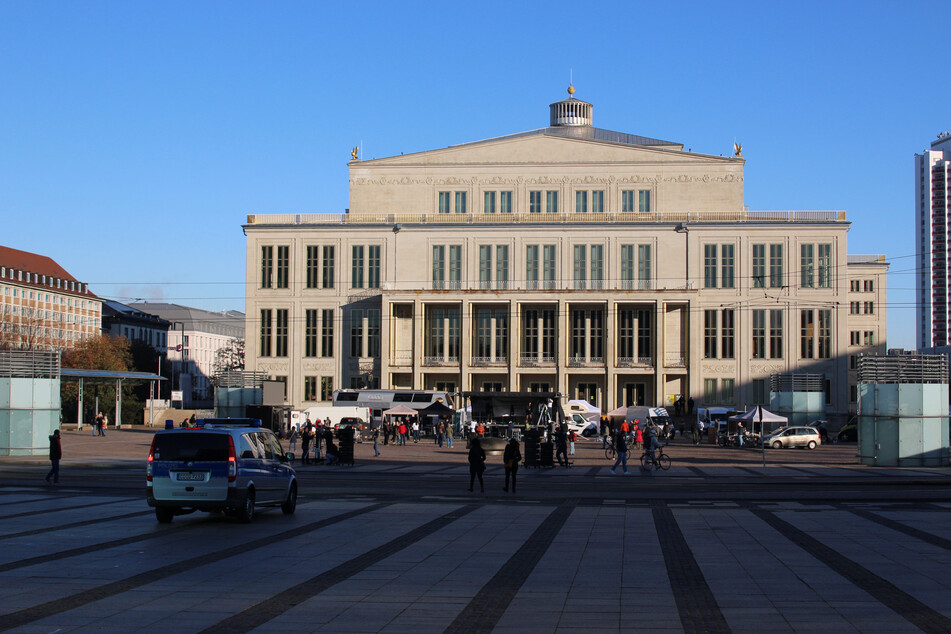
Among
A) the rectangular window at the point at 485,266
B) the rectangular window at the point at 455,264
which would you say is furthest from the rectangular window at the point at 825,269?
the rectangular window at the point at 455,264

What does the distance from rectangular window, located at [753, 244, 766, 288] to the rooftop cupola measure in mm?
28029

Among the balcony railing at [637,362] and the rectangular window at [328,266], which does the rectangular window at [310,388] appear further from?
the balcony railing at [637,362]

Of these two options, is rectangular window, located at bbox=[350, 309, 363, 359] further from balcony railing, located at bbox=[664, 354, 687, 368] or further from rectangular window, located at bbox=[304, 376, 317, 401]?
balcony railing, located at bbox=[664, 354, 687, 368]

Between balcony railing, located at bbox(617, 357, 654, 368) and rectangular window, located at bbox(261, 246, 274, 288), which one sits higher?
rectangular window, located at bbox(261, 246, 274, 288)

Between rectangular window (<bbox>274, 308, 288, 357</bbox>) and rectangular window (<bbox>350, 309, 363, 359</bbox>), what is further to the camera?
rectangular window (<bbox>274, 308, 288, 357</bbox>)

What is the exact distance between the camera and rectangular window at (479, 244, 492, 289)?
84.5 metres

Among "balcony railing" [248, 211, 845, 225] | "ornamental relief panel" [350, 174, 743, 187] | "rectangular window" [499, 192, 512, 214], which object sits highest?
"ornamental relief panel" [350, 174, 743, 187]

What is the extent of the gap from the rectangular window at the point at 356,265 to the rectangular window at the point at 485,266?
1024 centimetres

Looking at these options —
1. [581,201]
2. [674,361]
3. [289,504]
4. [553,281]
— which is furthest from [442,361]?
[289,504]

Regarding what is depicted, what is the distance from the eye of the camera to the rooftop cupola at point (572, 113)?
103m

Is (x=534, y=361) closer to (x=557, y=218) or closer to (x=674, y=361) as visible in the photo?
(x=674, y=361)

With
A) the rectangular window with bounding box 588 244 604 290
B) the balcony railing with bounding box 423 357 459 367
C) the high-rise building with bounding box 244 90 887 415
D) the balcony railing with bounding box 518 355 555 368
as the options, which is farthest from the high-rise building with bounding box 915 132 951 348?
the balcony railing with bounding box 423 357 459 367

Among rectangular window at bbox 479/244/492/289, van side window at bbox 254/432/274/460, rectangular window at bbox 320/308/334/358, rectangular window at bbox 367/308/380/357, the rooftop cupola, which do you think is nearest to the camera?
van side window at bbox 254/432/274/460

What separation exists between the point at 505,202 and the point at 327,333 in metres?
19.3
